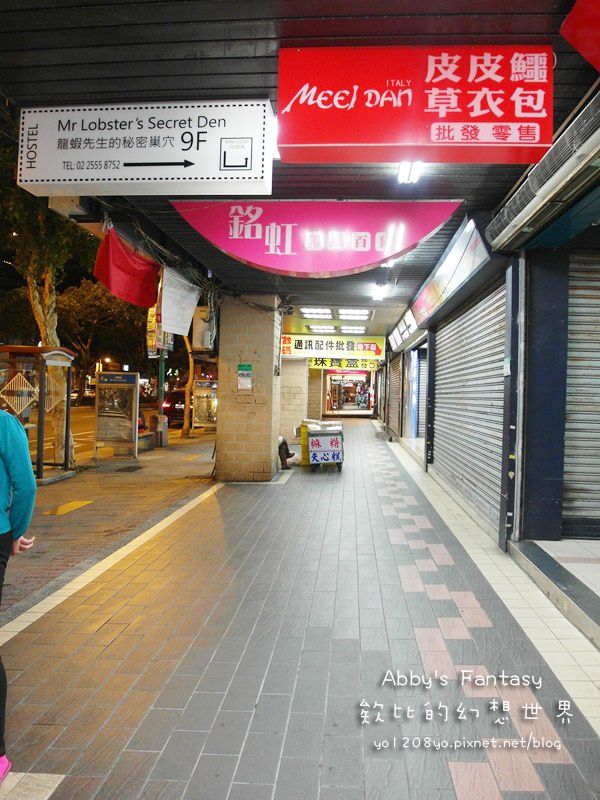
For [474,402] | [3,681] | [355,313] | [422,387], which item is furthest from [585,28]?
[422,387]

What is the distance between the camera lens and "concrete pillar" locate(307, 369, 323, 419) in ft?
85.8

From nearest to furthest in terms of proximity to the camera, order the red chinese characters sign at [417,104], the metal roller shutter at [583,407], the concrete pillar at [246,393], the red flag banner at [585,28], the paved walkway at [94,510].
→ the red flag banner at [585,28] < the red chinese characters sign at [417,104] < the paved walkway at [94,510] < the metal roller shutter at [583,407] < the concrete pillar at [246,393]

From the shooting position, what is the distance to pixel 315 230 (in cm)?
529

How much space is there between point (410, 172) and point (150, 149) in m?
2.43

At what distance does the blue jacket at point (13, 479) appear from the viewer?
8.38 ft

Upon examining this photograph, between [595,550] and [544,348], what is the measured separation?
2234mm

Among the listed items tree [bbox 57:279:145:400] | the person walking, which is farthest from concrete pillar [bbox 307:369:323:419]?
the person walking

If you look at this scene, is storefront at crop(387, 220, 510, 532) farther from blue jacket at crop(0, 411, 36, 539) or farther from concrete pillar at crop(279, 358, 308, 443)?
concrete pillar at crop(279, 358, 308, 443)

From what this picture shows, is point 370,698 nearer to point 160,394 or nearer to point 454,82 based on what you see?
point 454,82

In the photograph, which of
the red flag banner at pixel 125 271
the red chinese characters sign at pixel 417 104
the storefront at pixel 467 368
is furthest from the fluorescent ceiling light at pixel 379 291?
the red chinese characters sign at pixel 417 104

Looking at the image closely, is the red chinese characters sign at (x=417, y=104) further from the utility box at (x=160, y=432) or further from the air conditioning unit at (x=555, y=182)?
the utility box at (x=160, y=432)

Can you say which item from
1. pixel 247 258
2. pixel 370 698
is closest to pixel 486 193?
pixel 247 258

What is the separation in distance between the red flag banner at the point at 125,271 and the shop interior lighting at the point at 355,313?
22.8ft

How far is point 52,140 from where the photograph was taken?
409 cm
